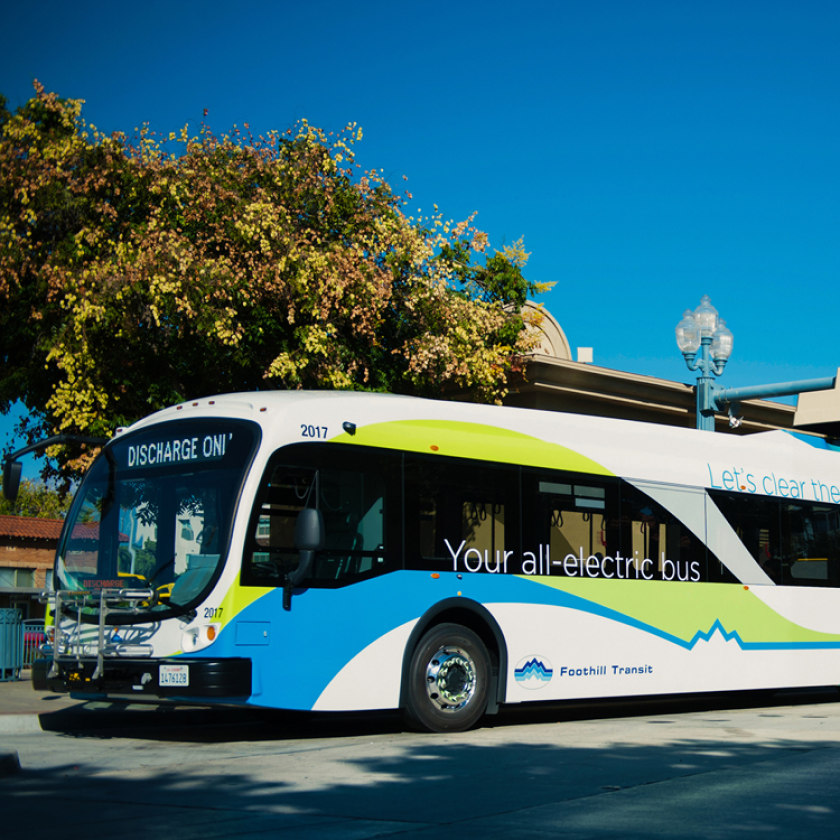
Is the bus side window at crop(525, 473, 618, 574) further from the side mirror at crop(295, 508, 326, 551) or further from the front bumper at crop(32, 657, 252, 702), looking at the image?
the front bumper at crop(32, 657, 252, 702)

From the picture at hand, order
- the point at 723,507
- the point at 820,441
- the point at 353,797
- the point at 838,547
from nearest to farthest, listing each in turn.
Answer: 1. the point at 353,797
2. the point at 723,507
3. the point at 838,547
4. the point at 820,441

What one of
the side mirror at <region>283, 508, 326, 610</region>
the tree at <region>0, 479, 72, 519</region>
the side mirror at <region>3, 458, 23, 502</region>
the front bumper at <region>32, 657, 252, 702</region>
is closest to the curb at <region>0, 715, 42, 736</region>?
the front bumper at <region>32, 657, 252, 702</region>

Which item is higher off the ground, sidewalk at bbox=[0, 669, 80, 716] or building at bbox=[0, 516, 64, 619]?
building at bbox=[0, 516, 64, 619]

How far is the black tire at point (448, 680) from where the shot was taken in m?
10.6

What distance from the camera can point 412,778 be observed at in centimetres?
782

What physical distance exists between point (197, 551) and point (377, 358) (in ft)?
30.9

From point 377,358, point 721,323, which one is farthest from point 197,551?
point 721,323

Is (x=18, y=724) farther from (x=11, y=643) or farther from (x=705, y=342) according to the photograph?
(x=705, y=342)

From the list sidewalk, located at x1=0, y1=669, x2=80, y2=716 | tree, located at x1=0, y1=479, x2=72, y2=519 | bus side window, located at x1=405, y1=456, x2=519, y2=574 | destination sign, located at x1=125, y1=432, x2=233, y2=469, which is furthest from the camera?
tree, located at x1=0, y1=479, x2=72, y2=519

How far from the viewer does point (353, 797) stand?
6992 mm

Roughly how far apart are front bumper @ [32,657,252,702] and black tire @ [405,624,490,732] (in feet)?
6.17

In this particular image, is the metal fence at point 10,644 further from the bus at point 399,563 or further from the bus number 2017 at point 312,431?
the bus number 2017 at point 312,431

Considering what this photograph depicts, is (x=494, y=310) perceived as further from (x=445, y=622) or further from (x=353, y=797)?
(x=353, y=797)

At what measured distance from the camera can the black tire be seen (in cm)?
1063
